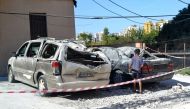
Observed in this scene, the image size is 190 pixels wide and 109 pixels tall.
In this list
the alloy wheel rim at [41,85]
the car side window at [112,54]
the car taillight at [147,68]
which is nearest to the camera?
the alloy wheel rim at [41,85]

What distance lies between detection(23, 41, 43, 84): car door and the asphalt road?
0.58m

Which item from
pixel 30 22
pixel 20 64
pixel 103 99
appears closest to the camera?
pixel 103 99

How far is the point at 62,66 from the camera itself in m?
12.1

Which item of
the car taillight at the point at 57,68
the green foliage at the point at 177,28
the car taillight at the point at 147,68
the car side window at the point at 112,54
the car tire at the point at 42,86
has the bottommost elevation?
the car tire at the point at 42,86

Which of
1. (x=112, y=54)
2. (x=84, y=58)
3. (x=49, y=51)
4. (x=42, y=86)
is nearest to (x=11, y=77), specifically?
(x=49, y=51)

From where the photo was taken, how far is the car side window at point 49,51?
1297 centimetres

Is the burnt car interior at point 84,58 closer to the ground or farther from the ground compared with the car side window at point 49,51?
closer to the ground

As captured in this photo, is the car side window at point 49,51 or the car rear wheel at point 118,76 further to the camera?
the car rear wheel at point 118,76

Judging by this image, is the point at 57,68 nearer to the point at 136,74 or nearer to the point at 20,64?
the point at 20,64

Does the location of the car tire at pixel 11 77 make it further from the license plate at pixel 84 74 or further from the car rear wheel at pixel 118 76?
the license plate at pixel 84 74

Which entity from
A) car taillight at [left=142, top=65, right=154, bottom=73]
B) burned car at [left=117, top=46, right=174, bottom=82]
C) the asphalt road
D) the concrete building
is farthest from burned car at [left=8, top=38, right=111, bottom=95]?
the concrete building

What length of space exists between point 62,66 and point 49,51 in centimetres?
127

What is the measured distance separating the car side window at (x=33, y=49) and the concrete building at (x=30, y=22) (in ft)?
12.5

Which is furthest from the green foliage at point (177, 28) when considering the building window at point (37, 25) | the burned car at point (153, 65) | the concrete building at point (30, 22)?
the burned car at point (153, 65)
